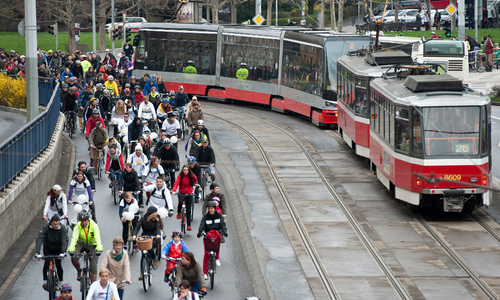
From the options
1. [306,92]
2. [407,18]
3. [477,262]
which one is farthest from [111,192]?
[407,18]

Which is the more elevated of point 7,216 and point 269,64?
point 269,64

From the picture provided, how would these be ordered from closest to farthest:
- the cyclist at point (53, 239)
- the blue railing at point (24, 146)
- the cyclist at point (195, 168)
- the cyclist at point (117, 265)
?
the cyclist at point (117, 265) < the cyclist at point (53, 239) < the blue railing at point (24, 146) < the cyclist at point (195, 168)

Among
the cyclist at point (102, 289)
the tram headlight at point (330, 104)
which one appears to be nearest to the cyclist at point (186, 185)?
the cyclist at point (102, 289)

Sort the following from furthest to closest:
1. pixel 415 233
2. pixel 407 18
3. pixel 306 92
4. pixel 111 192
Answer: pixel 407 18, pixel 306 92, pixel 111 192, pixel 415 233

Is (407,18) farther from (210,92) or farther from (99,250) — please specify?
(99,250)

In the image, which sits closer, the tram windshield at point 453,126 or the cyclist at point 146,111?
the tram windshield at point 453,126

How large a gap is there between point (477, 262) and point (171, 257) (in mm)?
5630

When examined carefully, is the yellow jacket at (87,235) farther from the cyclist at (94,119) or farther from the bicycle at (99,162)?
the cyclist at (94,119)

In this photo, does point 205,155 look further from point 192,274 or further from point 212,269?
point 192,274

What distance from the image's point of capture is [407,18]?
7412 cm

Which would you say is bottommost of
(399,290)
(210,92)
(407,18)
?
(399,290)

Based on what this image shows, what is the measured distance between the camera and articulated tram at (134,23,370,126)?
99.1ft

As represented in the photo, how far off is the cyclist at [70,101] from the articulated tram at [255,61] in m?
8.28

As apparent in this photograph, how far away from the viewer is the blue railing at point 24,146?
16.8 metres
